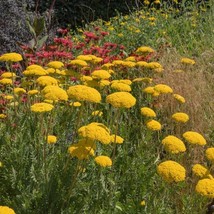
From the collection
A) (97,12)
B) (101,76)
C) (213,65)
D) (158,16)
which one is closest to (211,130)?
(101,76)

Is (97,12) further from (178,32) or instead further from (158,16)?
(178,32)

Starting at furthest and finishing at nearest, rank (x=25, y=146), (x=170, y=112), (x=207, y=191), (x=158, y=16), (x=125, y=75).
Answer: (x=158, y=16)
(x=125, y=75)
(x=170, y=112)
(x=25, y=146)
(x=207, y=191)

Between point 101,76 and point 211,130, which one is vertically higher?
point 101,76

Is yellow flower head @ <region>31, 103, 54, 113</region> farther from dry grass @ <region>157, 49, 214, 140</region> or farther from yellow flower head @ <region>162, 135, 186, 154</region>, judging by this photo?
dry grass @ <region>157, 49, 214, 140</region>

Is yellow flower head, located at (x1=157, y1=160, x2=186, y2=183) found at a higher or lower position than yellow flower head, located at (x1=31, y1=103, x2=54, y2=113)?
lower

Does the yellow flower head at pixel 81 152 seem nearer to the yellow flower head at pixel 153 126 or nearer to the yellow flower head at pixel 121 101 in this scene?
the yellow flower head at pixel 121 101

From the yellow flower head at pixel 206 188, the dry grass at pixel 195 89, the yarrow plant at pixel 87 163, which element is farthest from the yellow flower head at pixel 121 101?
the dry grass at pixel 195 89

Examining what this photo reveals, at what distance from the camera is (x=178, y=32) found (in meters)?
6.91

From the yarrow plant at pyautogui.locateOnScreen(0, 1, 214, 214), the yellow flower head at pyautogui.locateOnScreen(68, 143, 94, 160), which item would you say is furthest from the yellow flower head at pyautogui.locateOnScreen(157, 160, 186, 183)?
the yellow flower head at pyautogui.locateOnScreen(68, 143, 94, 160)

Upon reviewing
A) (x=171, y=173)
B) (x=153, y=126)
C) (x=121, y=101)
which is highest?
(x=121, y=101)

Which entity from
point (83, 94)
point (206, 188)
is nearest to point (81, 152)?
point (83, 94)

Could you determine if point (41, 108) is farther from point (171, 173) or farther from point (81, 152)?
point (171, 173)

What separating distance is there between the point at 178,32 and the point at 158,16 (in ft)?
2.34

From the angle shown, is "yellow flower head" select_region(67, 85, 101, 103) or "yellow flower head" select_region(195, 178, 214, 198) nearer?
"yellow flower head" select_region(195, 178, 214, 198)
